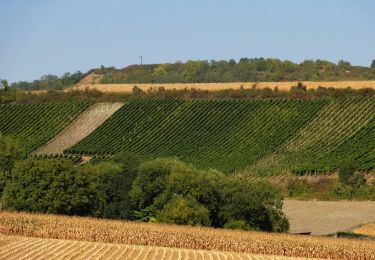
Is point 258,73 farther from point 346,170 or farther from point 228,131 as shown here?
point 346,170

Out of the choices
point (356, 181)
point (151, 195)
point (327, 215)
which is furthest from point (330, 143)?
point (151, 195)

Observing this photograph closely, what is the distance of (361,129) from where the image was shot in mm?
114250

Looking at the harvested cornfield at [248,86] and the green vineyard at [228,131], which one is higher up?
the harvested cornfield at [248,86]

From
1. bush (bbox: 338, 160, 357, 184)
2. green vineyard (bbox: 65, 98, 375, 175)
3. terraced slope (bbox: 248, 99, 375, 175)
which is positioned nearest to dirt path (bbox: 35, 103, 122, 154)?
green vineyard (bbox: 65, 98, 375, 175)

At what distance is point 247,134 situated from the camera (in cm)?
11975

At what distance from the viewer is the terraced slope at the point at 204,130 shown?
376 feet

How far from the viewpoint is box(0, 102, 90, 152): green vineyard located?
425ft

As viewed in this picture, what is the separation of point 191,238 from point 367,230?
69.7ft

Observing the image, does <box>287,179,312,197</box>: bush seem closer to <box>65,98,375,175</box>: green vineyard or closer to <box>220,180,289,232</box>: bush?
<box>65,98,375,175</box>: green vineyard

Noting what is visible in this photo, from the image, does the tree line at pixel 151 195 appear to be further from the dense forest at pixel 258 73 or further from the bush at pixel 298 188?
the dense forest at pixel 258 73

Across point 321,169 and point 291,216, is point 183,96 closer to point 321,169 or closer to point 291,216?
point 321,169

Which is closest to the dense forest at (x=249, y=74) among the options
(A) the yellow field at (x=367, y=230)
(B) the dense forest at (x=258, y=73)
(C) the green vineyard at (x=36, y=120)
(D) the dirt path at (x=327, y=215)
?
(B) the dense forest at (x=258, y=73)

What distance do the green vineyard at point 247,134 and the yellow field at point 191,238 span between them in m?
41.7

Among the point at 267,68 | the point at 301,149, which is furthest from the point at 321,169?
the point at 267,68
